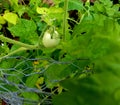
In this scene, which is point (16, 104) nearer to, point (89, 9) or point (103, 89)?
point (89, 9)

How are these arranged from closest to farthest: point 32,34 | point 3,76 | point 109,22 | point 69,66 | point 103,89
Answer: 1. point 103,89
2. point 109,22
3. point 69,66
4. point 3,76
5. point 32,34

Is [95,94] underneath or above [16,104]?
above

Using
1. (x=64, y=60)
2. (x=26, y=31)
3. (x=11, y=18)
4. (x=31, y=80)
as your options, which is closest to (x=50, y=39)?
(x=64, y=60)

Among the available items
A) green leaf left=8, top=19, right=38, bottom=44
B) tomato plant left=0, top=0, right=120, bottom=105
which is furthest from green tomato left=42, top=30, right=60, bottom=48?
green leaf left=8, top=19, right=38, bottom=44

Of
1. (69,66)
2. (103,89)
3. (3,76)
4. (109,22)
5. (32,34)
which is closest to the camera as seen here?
(103,89)

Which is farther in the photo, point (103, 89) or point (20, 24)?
point (20, 24)

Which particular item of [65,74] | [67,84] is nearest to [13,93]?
[65,74]

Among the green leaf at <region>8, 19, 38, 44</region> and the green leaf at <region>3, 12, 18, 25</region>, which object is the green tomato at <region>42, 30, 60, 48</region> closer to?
the green leaf at <region>8, 19, 38, 44</region>
